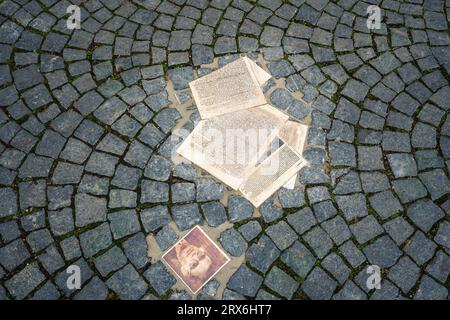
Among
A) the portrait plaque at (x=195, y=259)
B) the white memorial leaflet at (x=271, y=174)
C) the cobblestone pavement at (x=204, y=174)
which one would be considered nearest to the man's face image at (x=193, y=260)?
the portrait plaque at (x=195, y=259)

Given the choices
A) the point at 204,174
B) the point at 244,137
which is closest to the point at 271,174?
the point at 244,137

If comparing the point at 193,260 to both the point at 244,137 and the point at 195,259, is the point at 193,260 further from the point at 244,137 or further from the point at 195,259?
the point at 244,137

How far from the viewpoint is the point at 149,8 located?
197 inches

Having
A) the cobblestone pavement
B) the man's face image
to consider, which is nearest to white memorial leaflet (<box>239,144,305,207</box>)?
the cobblestone pavement

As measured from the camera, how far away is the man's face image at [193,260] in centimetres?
358

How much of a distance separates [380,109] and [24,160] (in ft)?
12.4

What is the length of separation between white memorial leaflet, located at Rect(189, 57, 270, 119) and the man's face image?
141cm

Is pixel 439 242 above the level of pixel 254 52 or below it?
below

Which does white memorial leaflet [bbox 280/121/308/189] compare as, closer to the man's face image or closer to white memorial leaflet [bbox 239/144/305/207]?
white memorial leaflet [bbox 239/144/305/207]

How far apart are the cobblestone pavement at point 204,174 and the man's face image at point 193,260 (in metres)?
0.15
